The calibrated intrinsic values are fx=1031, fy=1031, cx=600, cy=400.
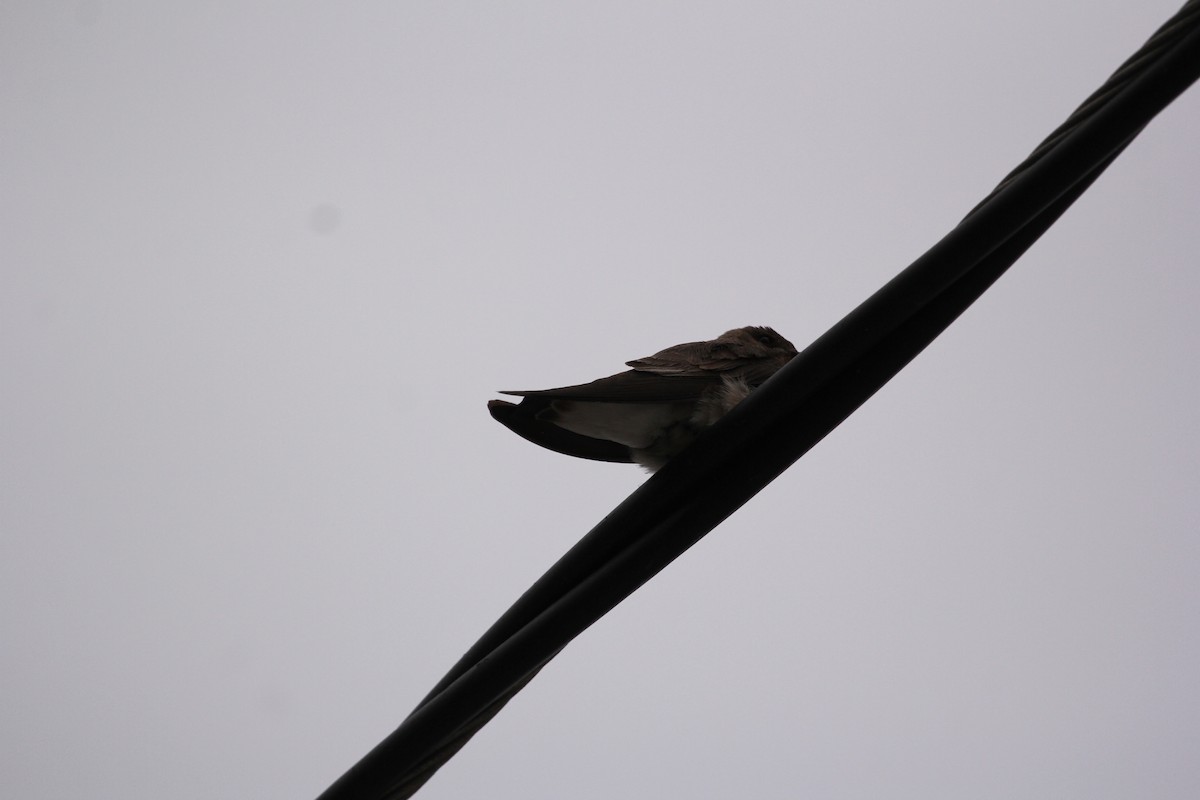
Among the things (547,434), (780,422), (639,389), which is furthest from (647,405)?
(780,422)

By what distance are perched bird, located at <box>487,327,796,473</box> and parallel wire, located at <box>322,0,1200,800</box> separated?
2.74ft

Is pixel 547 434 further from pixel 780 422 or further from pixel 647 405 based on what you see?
pixel 780 422

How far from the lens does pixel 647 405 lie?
3211 mm

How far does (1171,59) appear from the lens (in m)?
1.92

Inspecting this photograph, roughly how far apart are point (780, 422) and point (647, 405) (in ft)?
3.33

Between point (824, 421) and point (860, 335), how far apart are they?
215 millimetres

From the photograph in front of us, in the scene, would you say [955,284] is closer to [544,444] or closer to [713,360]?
[713,360]

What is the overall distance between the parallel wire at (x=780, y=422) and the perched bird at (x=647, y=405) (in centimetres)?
83

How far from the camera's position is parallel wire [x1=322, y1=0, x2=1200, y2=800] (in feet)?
6.38

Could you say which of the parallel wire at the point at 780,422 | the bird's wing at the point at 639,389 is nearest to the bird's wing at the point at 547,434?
the bird's wing at the point at 639,389

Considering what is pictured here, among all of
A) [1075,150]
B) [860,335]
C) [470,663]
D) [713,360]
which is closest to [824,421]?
[860,335]

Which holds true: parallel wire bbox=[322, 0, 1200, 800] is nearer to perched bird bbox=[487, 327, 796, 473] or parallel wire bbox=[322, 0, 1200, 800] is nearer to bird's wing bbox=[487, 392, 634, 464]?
perched bird bbox=[487, 327, 796, 473]

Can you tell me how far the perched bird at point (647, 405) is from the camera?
3139 mm

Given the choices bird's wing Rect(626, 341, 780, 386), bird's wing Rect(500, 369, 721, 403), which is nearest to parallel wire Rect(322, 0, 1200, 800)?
bird's wing Rect(500, 369, 721, 403)
